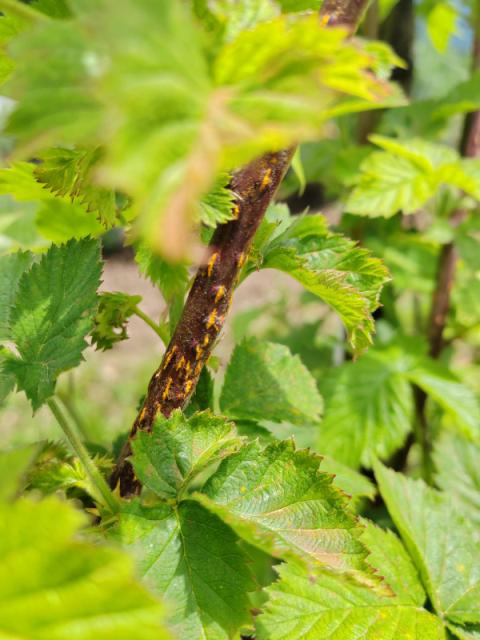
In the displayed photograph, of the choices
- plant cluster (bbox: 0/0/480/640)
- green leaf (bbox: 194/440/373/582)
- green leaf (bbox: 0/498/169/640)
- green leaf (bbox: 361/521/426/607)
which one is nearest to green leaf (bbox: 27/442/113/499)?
plant cluster (bbox: 0/0/480/640)

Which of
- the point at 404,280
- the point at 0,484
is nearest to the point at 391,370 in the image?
the point at 404,280

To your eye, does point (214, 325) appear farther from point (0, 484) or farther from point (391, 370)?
point (391, 370)

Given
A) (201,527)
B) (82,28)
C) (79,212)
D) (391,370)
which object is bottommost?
(391,370)

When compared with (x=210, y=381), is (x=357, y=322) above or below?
above

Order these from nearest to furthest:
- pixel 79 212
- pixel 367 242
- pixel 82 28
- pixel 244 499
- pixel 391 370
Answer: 1. pixel 82 28
2. pixel 244 499
3. pixel 79 212
4. pixel 391 370
5. pixel 367 242

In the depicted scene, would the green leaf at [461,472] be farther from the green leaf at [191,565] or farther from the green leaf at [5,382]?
the green leaf at [5,382]

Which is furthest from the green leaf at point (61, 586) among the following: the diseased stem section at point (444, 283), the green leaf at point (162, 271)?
the diseased stem section at point (444, 283)

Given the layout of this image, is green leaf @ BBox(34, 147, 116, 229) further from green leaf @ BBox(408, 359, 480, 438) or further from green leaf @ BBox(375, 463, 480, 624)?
green leaf @ BBox(408, 359, 480, 438)
